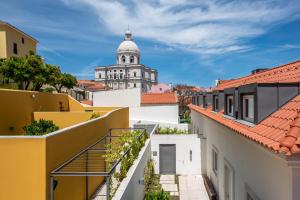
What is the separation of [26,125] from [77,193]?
298 inches

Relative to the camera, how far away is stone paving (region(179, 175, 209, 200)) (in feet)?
52.2

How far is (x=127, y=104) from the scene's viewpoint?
37.7 m

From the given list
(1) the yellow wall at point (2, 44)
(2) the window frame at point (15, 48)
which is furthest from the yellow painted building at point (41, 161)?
(2) the window frame at point (15, 48)

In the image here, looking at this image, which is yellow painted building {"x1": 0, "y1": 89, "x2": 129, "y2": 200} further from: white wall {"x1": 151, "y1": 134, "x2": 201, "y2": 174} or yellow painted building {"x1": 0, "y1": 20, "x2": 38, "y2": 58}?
yellow painted building {"x1": 0, "y1": 20, "x2": 38, "y2": 58}

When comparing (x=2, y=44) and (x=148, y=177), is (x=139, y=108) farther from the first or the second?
(x=148, y=177)

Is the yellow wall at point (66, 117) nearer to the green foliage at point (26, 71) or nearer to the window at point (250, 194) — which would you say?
the window at point (250, 194)

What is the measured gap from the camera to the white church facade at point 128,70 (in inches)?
5143

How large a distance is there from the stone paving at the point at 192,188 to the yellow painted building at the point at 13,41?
3032cm

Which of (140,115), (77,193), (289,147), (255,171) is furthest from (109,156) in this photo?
(140,115)

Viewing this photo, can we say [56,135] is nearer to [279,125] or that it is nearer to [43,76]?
[279,125]

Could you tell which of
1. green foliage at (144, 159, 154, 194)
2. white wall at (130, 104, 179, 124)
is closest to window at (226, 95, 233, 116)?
green foliage at (144, 159, 154, 194)

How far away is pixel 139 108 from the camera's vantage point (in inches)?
1469

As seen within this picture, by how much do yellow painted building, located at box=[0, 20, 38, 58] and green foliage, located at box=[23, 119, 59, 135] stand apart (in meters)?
29.0

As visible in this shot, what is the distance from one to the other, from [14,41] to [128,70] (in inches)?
3516
